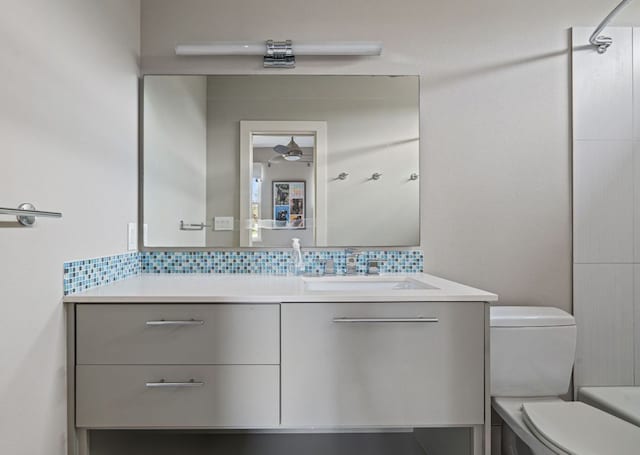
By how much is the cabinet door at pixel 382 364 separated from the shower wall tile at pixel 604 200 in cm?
97

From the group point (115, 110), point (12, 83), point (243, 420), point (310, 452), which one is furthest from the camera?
point (310, 452)

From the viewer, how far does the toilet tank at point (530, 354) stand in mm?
1559

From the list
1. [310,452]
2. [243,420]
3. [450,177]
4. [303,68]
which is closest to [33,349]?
[243,420]

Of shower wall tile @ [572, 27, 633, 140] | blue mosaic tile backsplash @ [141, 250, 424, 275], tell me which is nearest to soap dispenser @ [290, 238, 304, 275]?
blue mosaic tile backsplash @ [141, 250, 424, 275]

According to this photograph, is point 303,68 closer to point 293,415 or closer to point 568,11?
point 568,11

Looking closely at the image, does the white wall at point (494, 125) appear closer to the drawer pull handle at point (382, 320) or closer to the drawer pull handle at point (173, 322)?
the drawer pull handle at point (382, 320)

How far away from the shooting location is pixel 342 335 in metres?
1.24

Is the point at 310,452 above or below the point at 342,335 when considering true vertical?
below

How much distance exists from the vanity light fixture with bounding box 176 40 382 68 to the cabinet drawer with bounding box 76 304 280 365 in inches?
46.0

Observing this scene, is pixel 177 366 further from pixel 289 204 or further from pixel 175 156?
pixel 175 156

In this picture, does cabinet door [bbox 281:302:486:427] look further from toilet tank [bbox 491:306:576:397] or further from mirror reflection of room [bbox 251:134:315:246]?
mirror reflection of room [bbox 251:134:315:246]

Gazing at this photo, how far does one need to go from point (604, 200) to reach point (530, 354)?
33.1 inches

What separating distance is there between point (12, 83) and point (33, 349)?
2.27 ft

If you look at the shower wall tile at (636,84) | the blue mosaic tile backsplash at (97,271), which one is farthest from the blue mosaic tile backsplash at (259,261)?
the shower wall tile at (636,84)
